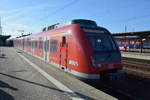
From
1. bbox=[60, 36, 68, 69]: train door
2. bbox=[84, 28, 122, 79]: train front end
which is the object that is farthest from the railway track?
bbox=[60, 36, 68, 69]: train door

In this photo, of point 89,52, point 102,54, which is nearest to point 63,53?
point 89,52

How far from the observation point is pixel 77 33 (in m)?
6.41

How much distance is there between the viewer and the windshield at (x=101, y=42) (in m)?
6.39

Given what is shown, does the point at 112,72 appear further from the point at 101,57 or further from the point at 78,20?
the point at 78,20

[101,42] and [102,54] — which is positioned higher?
[101,42]

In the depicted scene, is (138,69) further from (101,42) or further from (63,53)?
(63,53)

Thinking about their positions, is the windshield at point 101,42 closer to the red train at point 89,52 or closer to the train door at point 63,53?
the red train at point 89,52

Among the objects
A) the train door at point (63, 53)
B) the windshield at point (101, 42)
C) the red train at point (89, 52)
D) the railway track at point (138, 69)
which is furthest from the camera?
the railway track at point (138, 69)

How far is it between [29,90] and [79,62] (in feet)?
6.83

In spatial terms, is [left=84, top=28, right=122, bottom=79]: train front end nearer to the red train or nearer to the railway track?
the red train

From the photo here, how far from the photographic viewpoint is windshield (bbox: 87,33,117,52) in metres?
6.39

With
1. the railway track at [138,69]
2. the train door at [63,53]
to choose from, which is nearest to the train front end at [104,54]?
the train door at [63,53]

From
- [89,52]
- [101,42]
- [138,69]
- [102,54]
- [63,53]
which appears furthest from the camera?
[138,69]

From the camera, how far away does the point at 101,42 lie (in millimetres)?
6699
